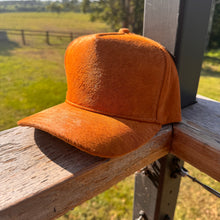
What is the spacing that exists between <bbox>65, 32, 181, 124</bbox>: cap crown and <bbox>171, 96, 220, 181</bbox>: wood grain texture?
3.5 inches

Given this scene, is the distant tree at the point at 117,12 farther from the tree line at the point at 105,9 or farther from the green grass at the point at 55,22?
the green grass at the point at 55,22

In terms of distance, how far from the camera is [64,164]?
428mm

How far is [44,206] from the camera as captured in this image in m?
0.37

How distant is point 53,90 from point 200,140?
444 cm

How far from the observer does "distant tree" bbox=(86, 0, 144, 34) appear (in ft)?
14.3

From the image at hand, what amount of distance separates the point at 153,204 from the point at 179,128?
404 millimetres

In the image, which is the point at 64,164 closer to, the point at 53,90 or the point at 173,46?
the point at 173,46

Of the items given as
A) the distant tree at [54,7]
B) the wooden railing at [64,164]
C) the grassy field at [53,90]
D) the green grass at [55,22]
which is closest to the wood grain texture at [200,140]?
the wooden railing at [64,164]

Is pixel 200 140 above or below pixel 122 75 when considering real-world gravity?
below

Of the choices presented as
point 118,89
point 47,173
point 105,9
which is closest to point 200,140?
point 118,89

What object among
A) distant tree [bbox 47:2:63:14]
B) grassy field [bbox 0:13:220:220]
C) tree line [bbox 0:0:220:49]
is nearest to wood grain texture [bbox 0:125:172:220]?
grassy field [bbox 0:13:220:220]

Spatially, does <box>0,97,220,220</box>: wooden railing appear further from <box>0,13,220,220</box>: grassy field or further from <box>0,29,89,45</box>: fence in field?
<box>0,29,89,45</box>: fence in field

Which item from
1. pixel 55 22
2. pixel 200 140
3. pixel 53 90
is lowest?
pixel 53 90

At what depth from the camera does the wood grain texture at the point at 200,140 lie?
0.52m
